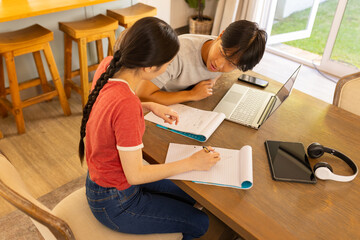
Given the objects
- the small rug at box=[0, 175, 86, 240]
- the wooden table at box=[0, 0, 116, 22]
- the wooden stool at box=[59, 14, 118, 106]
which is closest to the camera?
the small rug at box=[0, 175, 86, 240]

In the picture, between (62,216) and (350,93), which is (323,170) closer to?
(350,93)

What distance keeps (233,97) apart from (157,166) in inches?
24.1

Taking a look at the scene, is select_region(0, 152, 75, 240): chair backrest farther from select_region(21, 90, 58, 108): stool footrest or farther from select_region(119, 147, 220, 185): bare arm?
select_region(21, 90, 58, 108): stool footrest

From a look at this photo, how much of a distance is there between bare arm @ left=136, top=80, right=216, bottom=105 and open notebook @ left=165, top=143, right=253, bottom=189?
0.30 m

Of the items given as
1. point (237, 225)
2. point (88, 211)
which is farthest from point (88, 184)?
point (237, 225)

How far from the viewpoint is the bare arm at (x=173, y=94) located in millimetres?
1373

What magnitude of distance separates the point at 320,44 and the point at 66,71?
3.17 m

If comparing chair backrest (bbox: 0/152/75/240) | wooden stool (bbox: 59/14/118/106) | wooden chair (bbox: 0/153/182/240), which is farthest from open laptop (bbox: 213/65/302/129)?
wooden stool (bbox: 59/14/118/106)

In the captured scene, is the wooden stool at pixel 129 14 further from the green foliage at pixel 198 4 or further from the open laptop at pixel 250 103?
the open laptop at pixel 250 103

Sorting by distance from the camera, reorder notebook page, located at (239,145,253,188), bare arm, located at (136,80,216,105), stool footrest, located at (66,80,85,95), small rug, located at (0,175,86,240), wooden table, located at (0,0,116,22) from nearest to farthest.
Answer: notebook page, located at (239,145,253,188) → bare arm, located at (136,80,216,105) → small rug, located at (0,175,86,240) → wooden table, located at (0,0,116,22) → stool footrest, located at (66,80,85,95)

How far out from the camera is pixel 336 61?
3521 millimetres

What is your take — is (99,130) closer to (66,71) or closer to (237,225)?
(237,225)

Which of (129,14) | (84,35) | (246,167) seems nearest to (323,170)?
(246,167)

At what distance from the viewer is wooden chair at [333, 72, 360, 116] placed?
1.51m
